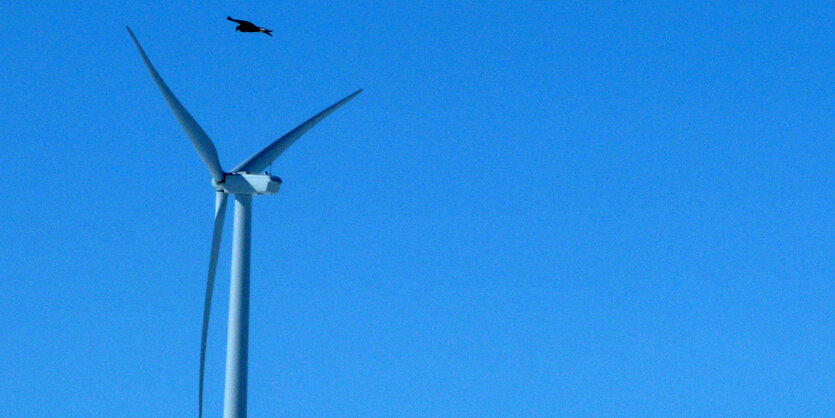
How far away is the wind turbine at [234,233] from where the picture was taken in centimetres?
4900

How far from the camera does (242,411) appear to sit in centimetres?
4884

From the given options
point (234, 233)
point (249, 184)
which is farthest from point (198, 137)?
point (234, 233)

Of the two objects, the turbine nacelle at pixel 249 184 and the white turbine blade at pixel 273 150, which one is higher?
the white turbine blade at pixel 273 150

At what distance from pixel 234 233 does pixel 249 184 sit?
2074 mm

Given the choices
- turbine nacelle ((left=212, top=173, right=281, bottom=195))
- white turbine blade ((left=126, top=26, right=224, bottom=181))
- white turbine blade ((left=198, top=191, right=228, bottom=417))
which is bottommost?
white turbine blade ((left=198, top=191, right=228, bottom=417))

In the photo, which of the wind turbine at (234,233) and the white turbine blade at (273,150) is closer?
the wind turbine at (234,233)

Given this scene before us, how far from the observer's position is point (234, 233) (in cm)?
5022

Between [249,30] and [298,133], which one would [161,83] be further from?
[298,133]

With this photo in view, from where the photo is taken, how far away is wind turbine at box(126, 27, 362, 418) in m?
49.0

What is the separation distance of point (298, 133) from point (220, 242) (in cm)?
684

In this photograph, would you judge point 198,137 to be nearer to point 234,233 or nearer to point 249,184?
point 249,184

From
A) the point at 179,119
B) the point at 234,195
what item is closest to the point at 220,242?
the point at 234,195

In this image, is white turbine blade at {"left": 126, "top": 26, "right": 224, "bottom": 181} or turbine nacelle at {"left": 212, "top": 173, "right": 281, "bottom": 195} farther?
turbine nacelle at {"left": 212, "top": 173, "right": 281, "bottom": 195}

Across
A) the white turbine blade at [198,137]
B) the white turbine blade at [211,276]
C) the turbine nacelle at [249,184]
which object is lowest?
the white turbine blade at [211,276]
